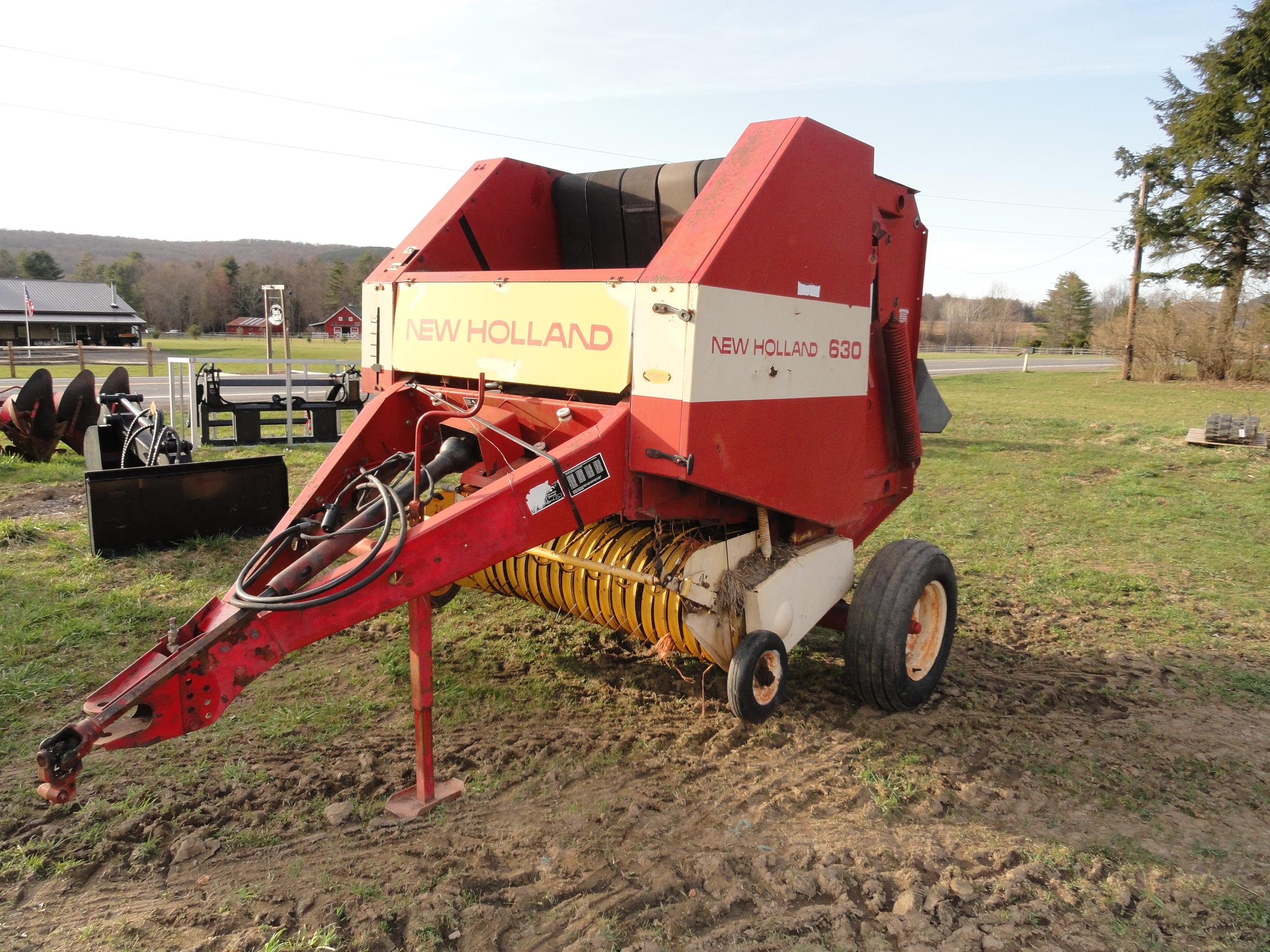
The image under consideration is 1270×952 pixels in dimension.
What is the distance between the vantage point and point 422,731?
2.96 metres

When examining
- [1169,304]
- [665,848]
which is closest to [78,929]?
[665,848]

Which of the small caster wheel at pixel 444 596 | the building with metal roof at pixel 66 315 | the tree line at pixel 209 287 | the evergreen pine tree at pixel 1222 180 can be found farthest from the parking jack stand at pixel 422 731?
the tree line at pixel 209 287

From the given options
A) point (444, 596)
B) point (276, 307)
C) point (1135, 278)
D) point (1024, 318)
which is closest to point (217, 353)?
point (276, 307)

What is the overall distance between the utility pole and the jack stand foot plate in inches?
1253

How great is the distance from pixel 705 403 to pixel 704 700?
5.86 feet

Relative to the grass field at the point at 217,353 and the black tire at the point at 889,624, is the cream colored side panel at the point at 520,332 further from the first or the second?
the grass field at the point at 217,353

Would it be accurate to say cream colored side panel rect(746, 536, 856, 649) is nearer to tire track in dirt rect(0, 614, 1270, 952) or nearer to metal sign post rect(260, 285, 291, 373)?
tire track in dirt rect(0, 614, 1270, 952)

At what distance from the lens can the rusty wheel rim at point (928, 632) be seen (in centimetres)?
436

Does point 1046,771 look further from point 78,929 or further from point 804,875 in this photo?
point 78,929

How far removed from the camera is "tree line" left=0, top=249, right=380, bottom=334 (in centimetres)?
7700

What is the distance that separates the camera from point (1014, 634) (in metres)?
5.36

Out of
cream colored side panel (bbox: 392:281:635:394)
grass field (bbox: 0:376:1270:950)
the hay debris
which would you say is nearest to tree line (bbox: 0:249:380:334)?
grass field (bbox: 0:376:1270:950)

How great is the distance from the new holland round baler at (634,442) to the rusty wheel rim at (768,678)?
0.03 feet

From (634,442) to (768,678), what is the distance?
1.22 meters
